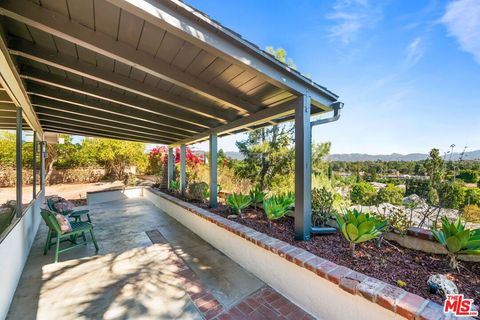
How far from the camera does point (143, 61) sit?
2.57m

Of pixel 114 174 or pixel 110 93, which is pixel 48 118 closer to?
pixel 110 93

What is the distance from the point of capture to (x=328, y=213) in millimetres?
3766

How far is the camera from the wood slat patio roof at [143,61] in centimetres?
197

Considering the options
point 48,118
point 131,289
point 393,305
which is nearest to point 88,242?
point 131,289

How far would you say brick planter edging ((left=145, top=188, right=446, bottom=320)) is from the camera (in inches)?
61.0

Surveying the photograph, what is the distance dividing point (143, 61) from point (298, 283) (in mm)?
3345

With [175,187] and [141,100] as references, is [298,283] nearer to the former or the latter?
[141,100]

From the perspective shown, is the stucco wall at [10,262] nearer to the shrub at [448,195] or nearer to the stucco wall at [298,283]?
the stucco wall at [298,283]

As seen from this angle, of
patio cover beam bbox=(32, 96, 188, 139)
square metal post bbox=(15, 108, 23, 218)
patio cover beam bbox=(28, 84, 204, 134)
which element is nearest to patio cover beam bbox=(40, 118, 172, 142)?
patio cover beam bbox=(32, 96, 188, 139)

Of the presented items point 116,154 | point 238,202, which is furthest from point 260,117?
point 116,154

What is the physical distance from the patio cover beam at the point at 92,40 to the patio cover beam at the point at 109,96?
157 cm

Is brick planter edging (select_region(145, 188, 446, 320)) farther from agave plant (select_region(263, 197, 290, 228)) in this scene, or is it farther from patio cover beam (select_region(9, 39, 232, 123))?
patio cover beam (select_region(9, 39, 232, 123))

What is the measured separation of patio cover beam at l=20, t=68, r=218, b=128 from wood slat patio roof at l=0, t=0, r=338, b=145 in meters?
0.02

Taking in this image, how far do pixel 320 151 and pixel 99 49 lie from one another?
8.15 m
